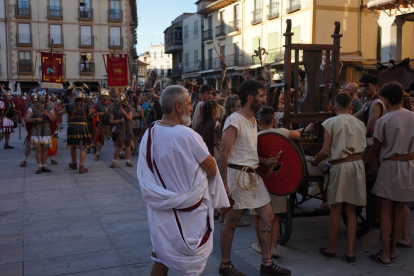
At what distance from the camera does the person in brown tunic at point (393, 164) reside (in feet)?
13.6

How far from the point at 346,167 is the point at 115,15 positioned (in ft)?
140

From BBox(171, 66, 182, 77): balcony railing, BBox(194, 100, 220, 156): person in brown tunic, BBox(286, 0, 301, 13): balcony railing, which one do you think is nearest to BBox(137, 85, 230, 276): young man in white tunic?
BBox(194, 100, 220, 156): person in brown tunic

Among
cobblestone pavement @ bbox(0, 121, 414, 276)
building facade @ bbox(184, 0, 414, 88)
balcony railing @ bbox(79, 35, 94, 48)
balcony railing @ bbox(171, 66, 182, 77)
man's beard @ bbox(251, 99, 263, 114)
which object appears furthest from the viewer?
balcony railing @ bbox(171, 66, 182, 77)

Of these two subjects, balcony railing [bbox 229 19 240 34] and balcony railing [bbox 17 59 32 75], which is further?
balcony railing [bbox 17 59 32 75]

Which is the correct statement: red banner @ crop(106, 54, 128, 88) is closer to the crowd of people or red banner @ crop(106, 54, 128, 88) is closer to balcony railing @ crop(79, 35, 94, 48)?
the crowd of people

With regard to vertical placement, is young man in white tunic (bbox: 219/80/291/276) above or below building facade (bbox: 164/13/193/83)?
below

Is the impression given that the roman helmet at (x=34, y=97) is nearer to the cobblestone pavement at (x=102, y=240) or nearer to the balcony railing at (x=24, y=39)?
the cobblestone pavement at (x=102, y=240)

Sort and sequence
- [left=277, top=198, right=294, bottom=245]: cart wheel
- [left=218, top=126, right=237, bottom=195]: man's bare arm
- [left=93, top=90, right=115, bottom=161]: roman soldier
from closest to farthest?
[left=218, top=126, right=237, bottom=195]: man's bare arm < [left=277, top=198, right=294, bottom=245]: cart wheel < [left=93, top=90, right=115, bottom=161]: roman soldier

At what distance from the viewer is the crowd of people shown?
279cm

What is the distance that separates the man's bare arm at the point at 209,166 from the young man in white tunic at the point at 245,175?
772 millimetres

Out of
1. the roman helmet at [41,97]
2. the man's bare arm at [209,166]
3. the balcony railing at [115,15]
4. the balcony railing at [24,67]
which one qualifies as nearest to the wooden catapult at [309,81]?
the man's bare arm at [209,166]

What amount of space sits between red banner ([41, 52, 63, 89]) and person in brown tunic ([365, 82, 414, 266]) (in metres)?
8.51

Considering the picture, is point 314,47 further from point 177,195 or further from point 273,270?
point 177,195

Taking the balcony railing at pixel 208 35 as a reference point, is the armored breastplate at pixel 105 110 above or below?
below
